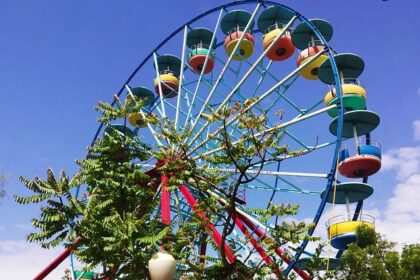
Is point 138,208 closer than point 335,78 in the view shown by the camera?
Yes

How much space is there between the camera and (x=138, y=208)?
907 cm

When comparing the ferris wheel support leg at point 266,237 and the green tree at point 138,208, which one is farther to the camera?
the ferris wheel support leg at point 266,237

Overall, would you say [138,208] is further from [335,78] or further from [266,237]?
[335,78]

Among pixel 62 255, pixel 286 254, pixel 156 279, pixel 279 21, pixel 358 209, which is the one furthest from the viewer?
pixel 279 21

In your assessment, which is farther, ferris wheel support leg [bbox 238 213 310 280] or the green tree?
ferris wheel support leg [bbox 238 213 310 280]

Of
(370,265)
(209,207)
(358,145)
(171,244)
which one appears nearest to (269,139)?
(209,207)

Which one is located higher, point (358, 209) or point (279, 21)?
point (279, 21)

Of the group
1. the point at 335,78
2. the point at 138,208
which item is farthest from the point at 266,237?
the point at 335,78

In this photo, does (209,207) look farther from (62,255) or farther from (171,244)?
(62,255)

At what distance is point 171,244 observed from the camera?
905 centimetres

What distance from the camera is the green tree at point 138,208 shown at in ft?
25.8

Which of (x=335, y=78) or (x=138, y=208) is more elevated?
(x=335, y=78)

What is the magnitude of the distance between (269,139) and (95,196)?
10.7 feet

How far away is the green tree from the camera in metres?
7.86
